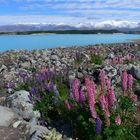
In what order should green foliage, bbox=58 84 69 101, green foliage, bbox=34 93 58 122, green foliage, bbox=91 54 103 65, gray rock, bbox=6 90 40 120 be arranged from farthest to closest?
1. green foliage, bbox=91 54 103 65
2. green foliage, bbox=58 84 69 101
3. gray rock, bbox=6 90 40 120
4. green foliage, bbox=34 93 58 122

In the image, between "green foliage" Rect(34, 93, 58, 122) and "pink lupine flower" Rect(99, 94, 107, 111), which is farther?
"green foliage" Rect(34, 93, 58, 122)

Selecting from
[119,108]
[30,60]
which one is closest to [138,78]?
[119,108]

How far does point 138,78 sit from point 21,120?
15.2 ft

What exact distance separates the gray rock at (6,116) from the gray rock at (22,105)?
14.6 inches

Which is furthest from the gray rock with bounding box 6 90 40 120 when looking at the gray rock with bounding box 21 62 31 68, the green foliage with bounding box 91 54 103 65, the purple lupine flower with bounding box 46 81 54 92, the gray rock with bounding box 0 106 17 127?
the gray rock with bounding box 21 62 31 68

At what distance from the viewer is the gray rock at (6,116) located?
13750mm

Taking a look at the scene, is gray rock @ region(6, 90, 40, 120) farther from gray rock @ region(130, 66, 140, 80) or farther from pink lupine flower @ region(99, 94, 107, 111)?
gray rock @ region(130, 66, 140, 80)

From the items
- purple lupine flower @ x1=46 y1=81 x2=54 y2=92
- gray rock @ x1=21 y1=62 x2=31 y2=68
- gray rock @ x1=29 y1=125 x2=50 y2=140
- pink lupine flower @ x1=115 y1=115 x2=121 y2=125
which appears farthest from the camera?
gray rock @ x1=21 y1=62 x2=31 y2=68

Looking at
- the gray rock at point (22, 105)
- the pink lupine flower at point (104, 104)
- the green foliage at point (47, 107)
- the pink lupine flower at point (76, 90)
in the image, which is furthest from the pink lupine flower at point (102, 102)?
the gray rock at point (22, 105)

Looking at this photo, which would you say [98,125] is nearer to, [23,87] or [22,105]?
[22,105]

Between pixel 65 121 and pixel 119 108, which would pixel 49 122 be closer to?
pixel 65 121

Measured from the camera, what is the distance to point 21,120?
1394cm

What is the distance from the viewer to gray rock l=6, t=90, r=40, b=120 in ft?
46.9

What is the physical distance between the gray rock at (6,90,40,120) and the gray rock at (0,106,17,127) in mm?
370
